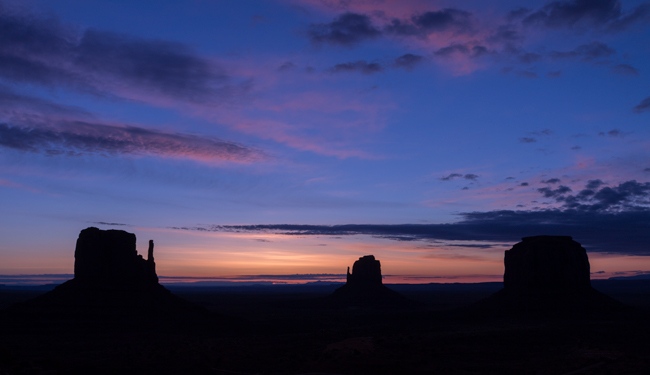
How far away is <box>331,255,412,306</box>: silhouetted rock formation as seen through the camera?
135 m

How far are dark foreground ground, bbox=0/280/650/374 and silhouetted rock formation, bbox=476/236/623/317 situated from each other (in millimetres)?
2903

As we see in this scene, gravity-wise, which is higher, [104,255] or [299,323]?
[104,255]

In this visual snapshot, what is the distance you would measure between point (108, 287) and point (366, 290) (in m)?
82.3

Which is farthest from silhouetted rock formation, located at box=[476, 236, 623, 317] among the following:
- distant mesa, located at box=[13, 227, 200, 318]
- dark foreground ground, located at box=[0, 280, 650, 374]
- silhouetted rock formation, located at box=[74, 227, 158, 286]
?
silhouetted rock formation, located at box=[74, 227, 158, 286]

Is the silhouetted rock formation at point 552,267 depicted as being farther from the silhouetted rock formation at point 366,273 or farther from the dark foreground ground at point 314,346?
the silhouetted rock formation at point 366,273

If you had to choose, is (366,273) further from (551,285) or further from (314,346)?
(314,346)

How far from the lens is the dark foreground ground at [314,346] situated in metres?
39.0

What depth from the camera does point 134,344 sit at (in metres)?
54.1

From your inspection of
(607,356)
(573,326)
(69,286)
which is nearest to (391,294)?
(573,326)

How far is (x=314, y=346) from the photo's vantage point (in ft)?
168

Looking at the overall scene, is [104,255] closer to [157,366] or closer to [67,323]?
[67,323]

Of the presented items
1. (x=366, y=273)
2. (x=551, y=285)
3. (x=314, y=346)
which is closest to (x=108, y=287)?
(x=314, y=346)

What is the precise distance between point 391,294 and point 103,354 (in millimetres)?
100947

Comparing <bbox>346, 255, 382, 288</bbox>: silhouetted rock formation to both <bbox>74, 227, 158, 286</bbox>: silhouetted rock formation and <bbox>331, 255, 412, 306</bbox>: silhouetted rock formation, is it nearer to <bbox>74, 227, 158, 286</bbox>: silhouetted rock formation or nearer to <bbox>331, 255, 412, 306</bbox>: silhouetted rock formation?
<bbox>331, 255, 412, 306</bbox>: silhouetted rock formation
